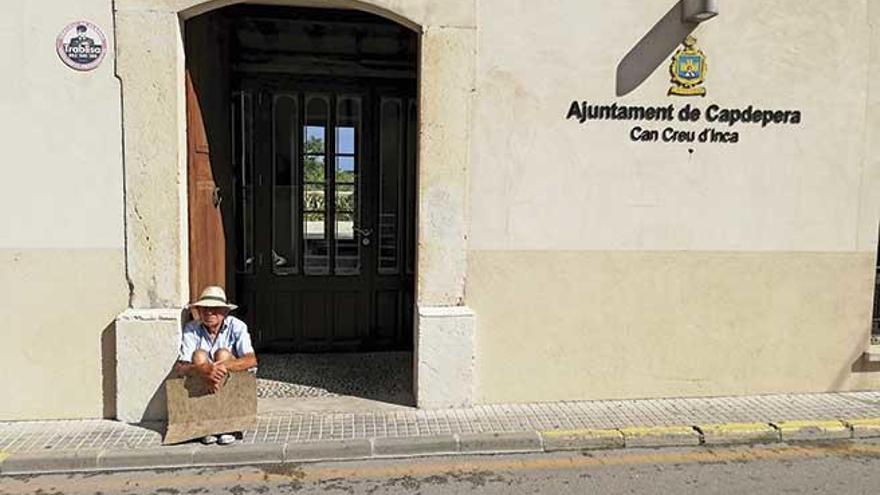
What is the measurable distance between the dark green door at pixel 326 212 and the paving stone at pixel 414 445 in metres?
2.60

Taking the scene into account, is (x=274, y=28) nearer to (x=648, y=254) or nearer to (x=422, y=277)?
(x=422, y=277)

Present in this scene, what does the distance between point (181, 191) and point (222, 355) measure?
4.31 ft

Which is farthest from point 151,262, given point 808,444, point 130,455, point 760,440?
point 808,444

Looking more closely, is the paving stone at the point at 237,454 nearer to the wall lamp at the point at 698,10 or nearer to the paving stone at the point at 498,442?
the paving stone at the point at 498,442

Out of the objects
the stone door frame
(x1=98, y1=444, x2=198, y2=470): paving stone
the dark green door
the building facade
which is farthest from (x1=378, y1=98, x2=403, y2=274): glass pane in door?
(x1=98, y1=444, x2=198, y2=470): paving stone

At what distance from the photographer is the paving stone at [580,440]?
4922 mm

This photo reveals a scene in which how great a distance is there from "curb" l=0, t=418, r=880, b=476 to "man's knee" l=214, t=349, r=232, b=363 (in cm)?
60

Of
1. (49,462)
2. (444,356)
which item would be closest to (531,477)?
(444,356)

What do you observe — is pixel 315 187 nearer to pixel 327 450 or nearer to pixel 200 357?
pixel 200 357

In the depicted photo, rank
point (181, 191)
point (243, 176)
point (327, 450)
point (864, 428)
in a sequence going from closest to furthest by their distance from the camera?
point (327, 450) < point (181, 191) < point (864, 428) < point (243, 176)

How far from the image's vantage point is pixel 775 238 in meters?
5.83

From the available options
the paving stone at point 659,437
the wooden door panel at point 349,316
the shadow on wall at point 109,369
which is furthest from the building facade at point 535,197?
the wooden door panel at point 349,316

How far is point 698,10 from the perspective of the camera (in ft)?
17.5

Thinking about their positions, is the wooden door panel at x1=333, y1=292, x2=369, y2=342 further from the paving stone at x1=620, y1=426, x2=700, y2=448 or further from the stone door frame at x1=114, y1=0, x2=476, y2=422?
the paving stone at x1=620, y1=426, x2=700, y2=448
